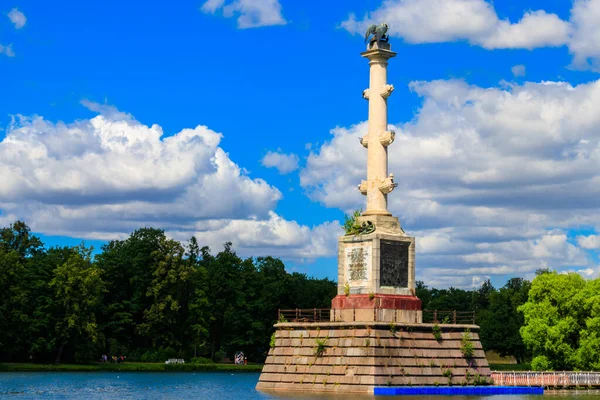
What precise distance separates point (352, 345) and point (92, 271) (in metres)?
47.8

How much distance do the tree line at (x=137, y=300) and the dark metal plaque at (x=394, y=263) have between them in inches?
1727

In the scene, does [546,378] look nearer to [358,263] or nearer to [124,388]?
[358,263]

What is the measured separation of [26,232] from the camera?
362ft

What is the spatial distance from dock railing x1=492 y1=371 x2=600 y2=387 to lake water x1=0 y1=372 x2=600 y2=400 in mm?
2327

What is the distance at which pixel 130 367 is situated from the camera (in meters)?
92.8

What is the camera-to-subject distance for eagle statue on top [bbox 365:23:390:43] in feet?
177

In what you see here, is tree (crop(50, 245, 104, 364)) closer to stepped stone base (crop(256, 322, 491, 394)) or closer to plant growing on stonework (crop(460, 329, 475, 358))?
stepped stone base (crop(256, 322, 491, 394))

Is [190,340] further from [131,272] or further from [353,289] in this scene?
[353,289]

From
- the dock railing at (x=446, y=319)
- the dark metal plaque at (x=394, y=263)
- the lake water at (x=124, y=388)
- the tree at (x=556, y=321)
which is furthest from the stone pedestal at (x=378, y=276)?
the tree at (x=556, y=321)

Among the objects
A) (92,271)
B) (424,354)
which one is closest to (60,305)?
(92,271)

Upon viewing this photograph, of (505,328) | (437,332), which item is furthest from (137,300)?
(437,332)

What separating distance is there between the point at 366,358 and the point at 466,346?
630 cm

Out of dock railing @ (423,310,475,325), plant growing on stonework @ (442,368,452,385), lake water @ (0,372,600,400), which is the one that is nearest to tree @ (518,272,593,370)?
dock railing @ (423,310,475,325)

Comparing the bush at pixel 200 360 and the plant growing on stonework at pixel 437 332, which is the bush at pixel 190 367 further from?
the plant growing on stonework at pixel 437 332
